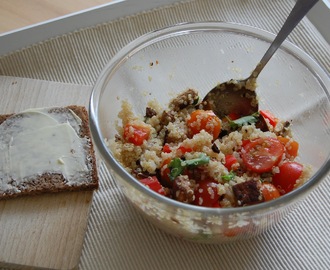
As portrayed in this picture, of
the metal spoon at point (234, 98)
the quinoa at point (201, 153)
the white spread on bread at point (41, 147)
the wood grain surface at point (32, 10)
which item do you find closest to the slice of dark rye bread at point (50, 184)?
the white spread on bread at point (41, 147)

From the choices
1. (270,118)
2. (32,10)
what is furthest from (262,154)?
(32,10)

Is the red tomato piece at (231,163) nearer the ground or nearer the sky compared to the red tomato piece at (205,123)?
nearer the ground

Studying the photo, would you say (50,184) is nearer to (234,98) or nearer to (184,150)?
(184,150)

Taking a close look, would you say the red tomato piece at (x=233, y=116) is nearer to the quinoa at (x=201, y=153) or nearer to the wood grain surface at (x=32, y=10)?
the quinoa at (x=201, y=153)

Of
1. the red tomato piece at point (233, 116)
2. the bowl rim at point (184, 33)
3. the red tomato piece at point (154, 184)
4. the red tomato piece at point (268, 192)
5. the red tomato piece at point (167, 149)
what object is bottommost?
the red tomato piece at point (154, 184)

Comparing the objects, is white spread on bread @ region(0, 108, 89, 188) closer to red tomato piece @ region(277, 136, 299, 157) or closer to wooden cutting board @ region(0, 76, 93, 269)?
wooden cutting board @ region(0, 76, 93, 269)

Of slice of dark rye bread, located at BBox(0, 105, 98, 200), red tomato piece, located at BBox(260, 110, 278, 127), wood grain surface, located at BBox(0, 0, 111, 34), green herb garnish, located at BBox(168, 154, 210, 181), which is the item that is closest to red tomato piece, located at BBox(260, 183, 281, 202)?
green herb garnish, located at BBox(168, 154, 210, 181)

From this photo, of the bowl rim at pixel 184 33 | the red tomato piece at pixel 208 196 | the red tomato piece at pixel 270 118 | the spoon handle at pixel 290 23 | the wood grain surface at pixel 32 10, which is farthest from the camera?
the wood grain surface at pixel 32 10

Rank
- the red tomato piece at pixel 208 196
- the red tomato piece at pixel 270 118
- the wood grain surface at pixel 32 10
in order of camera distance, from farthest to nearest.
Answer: the wood grain surface at pixel 32 10, the red tomato piece at pixel 270 118, the red tomato piece at pixel 208 196
